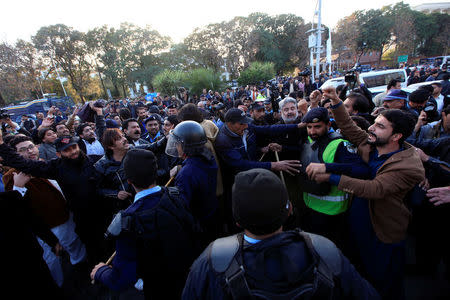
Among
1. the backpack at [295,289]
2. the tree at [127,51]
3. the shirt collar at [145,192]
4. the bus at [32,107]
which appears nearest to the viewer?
the backpack at [295,289]

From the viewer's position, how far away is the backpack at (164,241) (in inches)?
A: 59.6

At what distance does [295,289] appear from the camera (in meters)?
0.85

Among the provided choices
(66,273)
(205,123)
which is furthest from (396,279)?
(66,273)

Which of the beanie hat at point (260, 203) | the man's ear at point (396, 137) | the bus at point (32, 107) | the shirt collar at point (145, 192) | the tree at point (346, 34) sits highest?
the tree at point (346, 34)

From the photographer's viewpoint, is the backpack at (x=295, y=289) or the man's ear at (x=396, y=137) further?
the man's ear at (x=396, y=137)

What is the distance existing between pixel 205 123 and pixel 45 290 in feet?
9.02

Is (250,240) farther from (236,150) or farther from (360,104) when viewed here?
(360,104)

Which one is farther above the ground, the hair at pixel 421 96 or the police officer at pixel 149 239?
the hair at pixel 421 96

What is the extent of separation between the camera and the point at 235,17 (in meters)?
35.2

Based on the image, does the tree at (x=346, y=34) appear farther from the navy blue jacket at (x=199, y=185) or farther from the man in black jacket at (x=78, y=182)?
the man in black jacket at (x=78, y=182)

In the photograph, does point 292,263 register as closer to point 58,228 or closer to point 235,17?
point 58,228

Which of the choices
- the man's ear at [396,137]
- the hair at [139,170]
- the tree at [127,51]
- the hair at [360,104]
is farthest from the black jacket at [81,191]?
the tree at [127,51]

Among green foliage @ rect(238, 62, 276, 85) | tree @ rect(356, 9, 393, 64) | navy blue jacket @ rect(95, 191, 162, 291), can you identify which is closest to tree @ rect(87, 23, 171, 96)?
green foliage @ rect(238, 62, 276, 85)

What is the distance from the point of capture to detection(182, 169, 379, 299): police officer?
0.86 m
